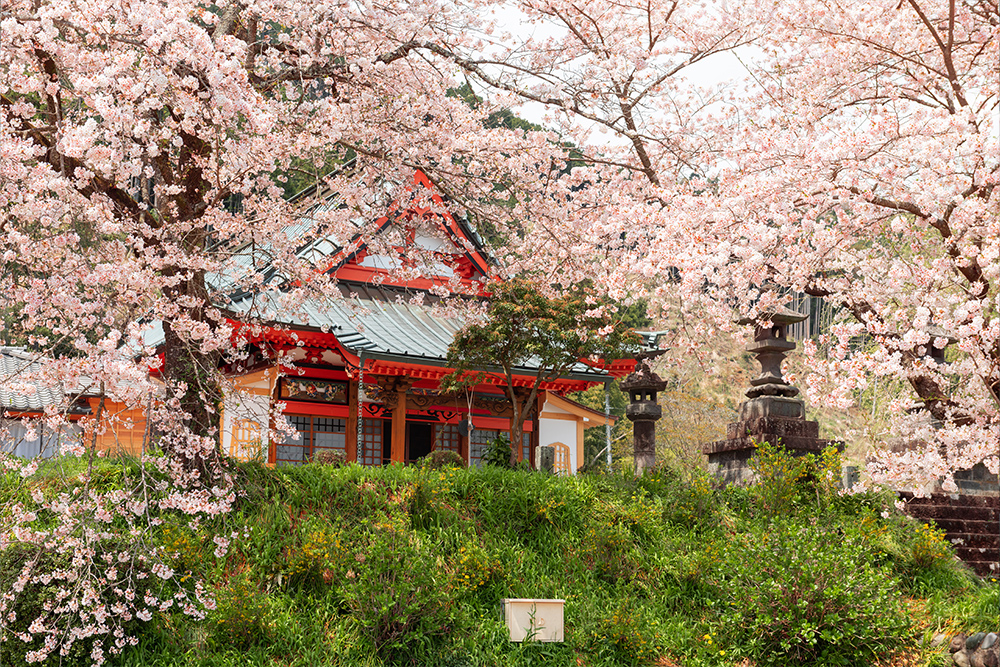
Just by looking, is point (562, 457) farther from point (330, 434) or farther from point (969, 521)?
point (969, 521)

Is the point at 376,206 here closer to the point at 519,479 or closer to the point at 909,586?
the point at 519,479

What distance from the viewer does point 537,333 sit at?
1281 centimetres

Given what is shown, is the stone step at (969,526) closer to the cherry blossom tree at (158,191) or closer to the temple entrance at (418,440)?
the cherry blossom tree at (158,191)

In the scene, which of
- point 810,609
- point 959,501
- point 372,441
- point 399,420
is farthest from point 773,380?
point 372,441

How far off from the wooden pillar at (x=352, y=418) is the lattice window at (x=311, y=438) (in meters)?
0.13

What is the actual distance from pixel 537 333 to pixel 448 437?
5.90 m

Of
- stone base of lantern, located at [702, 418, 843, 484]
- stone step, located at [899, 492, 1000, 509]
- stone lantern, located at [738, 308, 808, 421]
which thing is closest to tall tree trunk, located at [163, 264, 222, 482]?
stone base of lantern, located at [702, 418, 843, 484]

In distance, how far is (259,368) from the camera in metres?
15.1

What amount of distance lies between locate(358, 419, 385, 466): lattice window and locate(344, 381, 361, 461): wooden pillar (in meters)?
0.73

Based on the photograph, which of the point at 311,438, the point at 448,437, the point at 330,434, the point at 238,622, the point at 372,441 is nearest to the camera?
the point at 238,622

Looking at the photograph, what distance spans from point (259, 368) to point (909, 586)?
A: 11.2 m

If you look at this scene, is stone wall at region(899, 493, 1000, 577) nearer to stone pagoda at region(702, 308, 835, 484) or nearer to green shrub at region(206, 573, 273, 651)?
stone pagoda at region(702, 308, 835, 484)

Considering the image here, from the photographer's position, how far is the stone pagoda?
1159 cm

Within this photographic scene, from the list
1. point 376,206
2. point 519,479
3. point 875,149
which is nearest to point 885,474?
point 875,149
